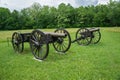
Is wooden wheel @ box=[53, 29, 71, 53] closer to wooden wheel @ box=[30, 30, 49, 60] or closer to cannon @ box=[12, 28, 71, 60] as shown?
cannon @ box=[12, 28, 71, 60]

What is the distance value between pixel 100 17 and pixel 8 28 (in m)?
19.5

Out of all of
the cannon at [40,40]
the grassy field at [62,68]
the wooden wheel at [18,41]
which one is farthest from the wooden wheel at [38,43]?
the wooden wheel at [18,41]

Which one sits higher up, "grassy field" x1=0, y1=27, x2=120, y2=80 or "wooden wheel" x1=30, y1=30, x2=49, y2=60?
"wooden wheel" x1=30, y1=30, x2=49, y2=60

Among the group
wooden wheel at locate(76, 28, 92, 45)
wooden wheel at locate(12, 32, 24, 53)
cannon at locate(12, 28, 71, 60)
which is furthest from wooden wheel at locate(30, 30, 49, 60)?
wooden wheel at locate(76, 28, 92, 45)

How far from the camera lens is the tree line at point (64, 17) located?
136 ft

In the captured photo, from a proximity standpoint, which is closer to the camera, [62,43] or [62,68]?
[62,68]

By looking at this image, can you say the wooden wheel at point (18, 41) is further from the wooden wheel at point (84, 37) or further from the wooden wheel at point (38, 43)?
the wooden wheel at point (84, 37)

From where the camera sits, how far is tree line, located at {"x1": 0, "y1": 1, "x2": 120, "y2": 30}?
41531 millimetres

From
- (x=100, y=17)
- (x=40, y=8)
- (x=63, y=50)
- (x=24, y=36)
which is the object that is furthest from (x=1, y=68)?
(x=40, y=8)

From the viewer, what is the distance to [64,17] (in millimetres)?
44875

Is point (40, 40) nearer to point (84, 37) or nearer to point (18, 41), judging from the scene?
point (18, 41)

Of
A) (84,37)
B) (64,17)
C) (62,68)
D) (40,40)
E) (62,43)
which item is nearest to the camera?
(62,68)

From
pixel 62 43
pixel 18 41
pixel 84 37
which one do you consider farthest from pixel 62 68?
pixel 84 37

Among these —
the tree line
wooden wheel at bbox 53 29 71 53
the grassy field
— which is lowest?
the grassy field
